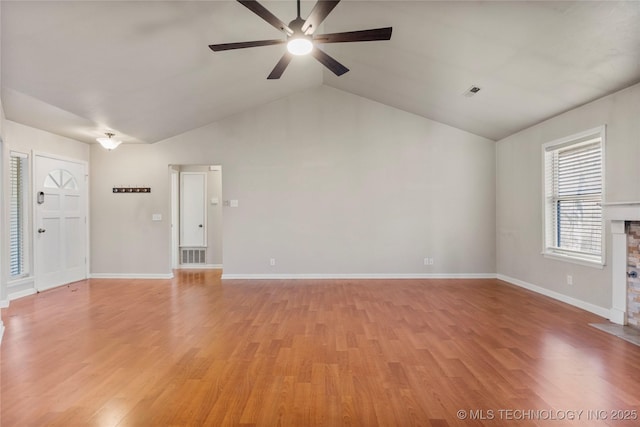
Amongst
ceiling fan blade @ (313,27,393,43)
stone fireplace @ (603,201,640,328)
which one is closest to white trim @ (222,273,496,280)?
stone fireplace @ (603,201,640,328)

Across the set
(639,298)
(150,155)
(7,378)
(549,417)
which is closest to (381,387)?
(549,417)

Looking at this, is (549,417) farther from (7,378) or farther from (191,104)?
(191,104)

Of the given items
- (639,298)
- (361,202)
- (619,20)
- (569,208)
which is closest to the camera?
(619,20)

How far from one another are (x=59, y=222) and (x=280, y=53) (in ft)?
15.8

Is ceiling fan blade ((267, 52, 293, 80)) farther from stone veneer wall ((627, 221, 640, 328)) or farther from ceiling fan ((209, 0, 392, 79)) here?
stone veneer wall ((627, 221, 640, 328))

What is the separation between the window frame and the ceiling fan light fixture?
355 cm

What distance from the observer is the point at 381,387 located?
2336 millimetres

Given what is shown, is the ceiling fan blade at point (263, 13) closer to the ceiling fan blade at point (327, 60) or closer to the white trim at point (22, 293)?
the ceiling fan blade at point (327, 60)

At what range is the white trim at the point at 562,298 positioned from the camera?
3875mm

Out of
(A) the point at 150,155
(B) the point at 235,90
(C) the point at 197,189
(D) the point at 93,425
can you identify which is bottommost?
(D) the point at 93,425

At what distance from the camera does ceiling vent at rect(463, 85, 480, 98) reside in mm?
4528

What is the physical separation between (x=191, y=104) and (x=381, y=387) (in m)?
4.90

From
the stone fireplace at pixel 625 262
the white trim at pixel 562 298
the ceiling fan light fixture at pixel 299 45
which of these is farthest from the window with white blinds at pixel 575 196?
the ceiling fan light fixture at pixel 299 45

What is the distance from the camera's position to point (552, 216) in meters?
4.83
